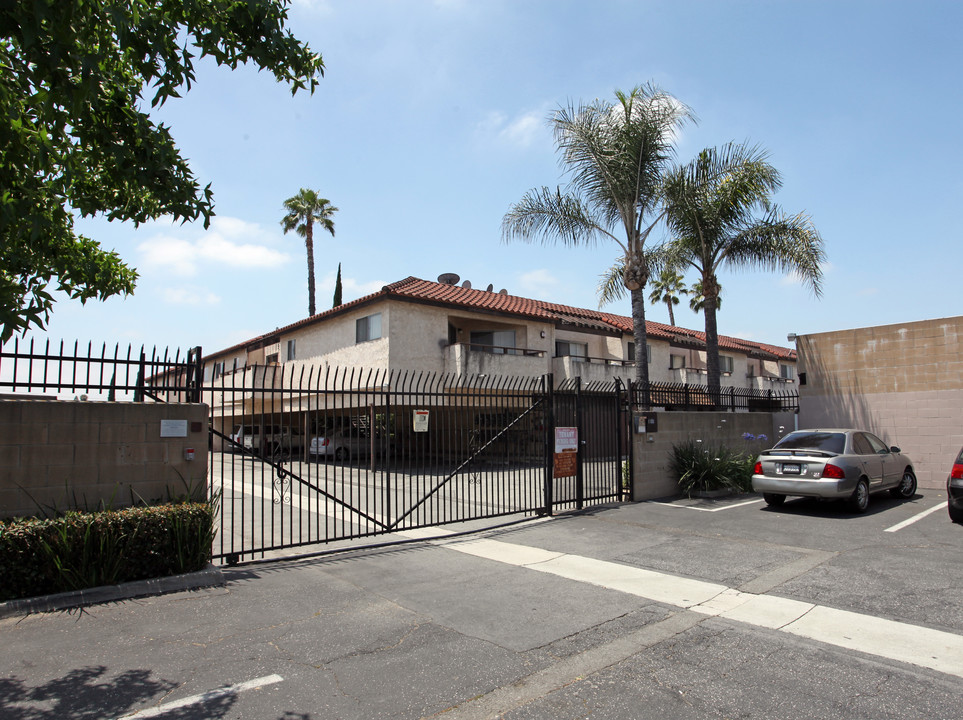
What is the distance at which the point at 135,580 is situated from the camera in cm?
651

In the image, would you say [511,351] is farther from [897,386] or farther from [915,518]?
[915,518]

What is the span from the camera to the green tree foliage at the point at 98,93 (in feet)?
14.0

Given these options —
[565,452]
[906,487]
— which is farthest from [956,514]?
[565,452]

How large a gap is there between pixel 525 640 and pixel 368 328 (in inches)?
735

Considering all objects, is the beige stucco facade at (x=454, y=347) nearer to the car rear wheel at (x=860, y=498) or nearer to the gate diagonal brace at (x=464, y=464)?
the gate diagonal brace at (x=464, y=464)

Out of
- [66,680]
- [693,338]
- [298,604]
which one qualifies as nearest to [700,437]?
[298,604]

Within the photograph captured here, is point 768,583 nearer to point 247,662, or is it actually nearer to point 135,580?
point 247,662

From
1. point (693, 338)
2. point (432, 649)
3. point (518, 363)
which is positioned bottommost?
point (432, 649)

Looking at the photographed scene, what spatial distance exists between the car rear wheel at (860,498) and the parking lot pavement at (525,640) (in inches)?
109

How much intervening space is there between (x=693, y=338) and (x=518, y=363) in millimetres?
15282

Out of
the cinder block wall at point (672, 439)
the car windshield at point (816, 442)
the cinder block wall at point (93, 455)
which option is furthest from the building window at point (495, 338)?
the cinder block wall at point (93, 455)

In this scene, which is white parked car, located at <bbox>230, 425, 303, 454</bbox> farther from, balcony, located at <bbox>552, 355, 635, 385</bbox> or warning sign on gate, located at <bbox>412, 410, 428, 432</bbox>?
balcony, located at <bbox>552, 355, 635, 385</bbox>

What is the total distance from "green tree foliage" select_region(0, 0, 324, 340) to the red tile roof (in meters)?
15.4

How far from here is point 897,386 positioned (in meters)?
16.0
